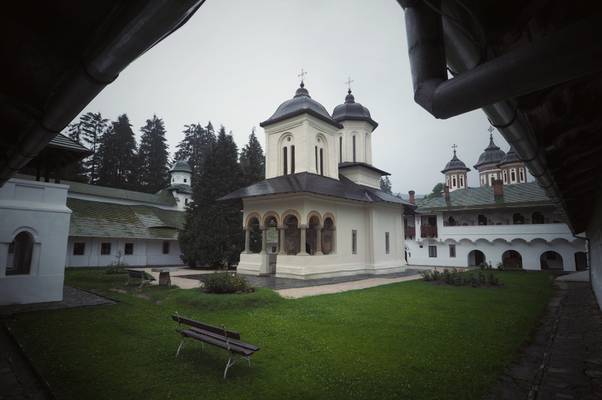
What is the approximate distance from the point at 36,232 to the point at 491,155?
57.9 m

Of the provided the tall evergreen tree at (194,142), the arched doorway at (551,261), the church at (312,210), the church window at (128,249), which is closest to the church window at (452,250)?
the arched doorway at (551,261)

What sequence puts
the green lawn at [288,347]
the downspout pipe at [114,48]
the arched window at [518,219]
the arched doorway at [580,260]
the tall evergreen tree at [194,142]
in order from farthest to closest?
the tall evergreen tree at [194,142]
the arched window at [518,219]
the arched doorway at [580,260]
the green lawn at [288,347]
the downspout pipe at [114,48]

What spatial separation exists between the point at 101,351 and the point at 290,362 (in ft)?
11.9

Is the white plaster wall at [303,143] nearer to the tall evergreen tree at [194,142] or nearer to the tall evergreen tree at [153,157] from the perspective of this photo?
the tall evergreen tree at [153,157]

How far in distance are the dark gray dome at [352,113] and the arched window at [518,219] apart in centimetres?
1532

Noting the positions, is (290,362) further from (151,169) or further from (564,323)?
(151,169)

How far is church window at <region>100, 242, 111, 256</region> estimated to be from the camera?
84.2 feet

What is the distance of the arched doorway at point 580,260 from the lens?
25.5m

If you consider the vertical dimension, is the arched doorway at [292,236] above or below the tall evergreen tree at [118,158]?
below

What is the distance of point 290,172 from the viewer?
2105cm

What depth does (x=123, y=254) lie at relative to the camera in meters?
26.7

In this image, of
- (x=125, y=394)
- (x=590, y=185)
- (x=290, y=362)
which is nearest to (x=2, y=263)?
(x=125, y=394)

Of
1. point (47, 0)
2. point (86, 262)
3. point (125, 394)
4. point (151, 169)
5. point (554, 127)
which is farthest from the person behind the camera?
point (151, 169)

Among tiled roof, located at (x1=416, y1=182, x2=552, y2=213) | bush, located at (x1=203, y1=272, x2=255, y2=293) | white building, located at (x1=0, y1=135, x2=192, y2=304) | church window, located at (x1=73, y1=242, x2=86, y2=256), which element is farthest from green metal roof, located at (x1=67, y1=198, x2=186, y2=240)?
tiled roof, located at (x1=416, y1=182, x2=552, y2=213)
